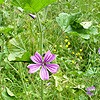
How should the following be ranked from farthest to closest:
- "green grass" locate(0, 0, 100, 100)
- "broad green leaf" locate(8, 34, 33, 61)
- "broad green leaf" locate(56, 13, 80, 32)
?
"green grass" locate(0, 0, 100, 100) → "broad green leaf" locate(56, 13, 80, 32) → "broad green leaf" locate(8, 34, 33, 61)

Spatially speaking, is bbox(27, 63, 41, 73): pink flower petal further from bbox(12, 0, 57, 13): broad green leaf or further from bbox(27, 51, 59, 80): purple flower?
bbox(12, 0, 57, 13): broad green leaf

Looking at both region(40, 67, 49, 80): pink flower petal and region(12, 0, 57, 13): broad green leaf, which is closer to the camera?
region(12, 0, 57, 13): broad green leaf

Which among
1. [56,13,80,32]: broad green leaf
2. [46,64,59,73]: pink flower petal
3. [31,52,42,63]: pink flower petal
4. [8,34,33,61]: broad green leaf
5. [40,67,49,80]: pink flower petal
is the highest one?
[56,13,80,32]: broad green leaf


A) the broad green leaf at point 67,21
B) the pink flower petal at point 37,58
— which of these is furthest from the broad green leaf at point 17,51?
the broad green leaf at point 67,21

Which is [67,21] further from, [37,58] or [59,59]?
[59,59]

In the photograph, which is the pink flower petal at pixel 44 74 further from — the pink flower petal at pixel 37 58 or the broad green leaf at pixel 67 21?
the broad green leaf at pixel 67 21

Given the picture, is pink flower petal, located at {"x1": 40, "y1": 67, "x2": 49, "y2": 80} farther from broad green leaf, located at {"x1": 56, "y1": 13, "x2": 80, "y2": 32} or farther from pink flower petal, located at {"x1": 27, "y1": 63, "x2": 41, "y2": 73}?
broad green leaf, located at {"x1": 56, "y1": 13, "x2": 80, "y2": 32}

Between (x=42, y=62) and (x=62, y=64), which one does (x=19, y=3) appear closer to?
(x=42, y=62)

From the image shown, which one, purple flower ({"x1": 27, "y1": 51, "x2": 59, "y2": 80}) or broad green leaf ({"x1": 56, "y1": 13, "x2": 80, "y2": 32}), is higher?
broad green leaf ({"x1": 56, "y1": 13, "x2": 80, "y2": 32})

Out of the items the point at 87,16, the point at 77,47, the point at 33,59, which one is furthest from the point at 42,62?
the point at 87,16

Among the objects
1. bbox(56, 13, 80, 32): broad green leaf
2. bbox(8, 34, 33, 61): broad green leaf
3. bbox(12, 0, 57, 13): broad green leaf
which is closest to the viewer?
bbox(12, 0, 57, 13): broad green leaf

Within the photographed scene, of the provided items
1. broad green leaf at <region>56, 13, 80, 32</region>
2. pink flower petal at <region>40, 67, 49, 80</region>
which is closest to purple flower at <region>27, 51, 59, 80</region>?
pink flower petal at <region>40, 67, 49, 80</region>

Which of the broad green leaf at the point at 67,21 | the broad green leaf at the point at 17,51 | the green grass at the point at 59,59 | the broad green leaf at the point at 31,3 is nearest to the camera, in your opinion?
the broad green leaf at the point at 31,3

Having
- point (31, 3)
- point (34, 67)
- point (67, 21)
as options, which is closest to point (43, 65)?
point (34, 67)
